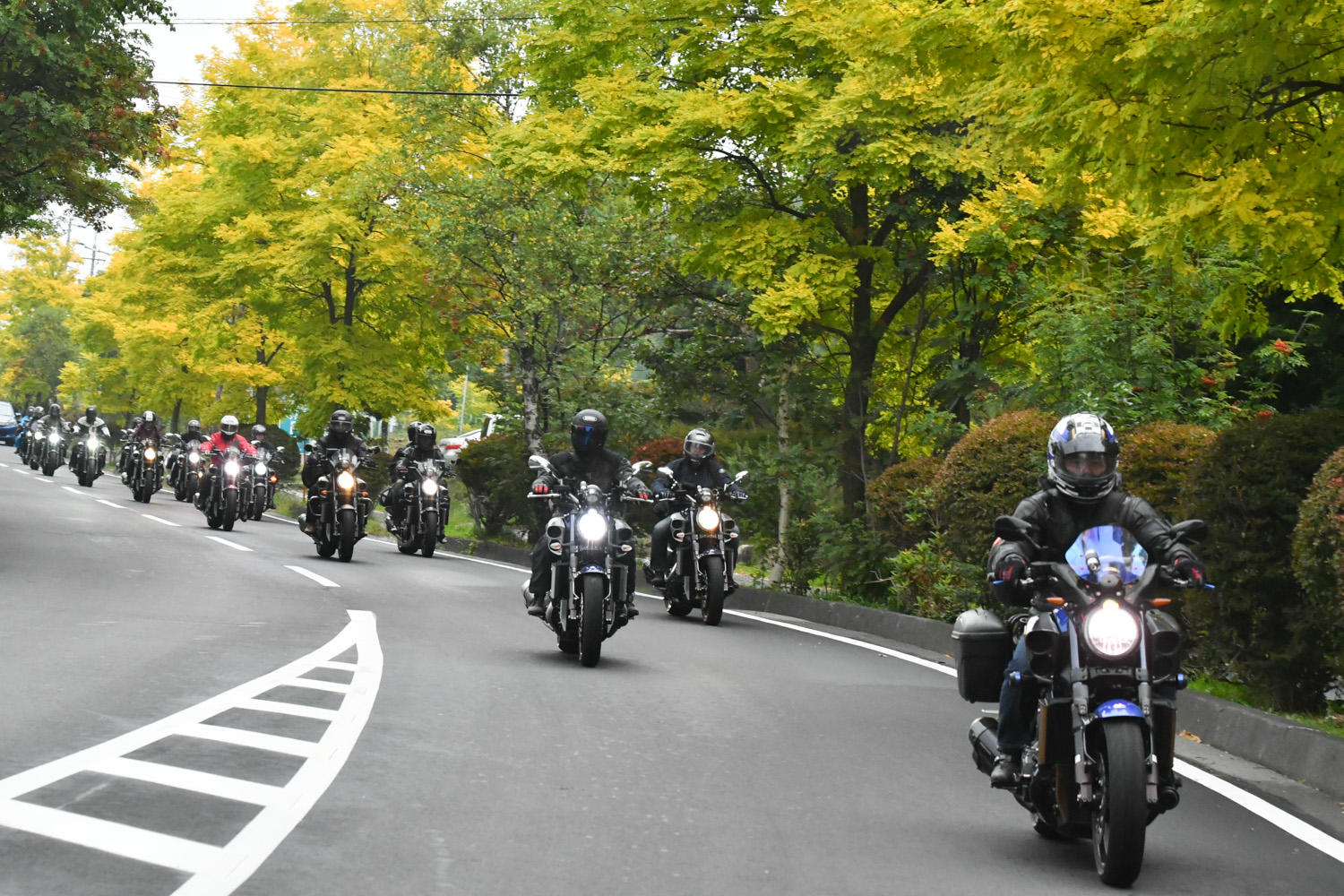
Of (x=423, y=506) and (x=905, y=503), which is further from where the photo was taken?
(x=423, y=506)

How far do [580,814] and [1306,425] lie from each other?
18.3 ft

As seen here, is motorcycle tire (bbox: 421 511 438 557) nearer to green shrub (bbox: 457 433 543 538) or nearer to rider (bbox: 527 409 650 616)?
→ green shrub (bbox: 457 433 543 538)

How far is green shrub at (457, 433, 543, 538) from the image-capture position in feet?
92.4

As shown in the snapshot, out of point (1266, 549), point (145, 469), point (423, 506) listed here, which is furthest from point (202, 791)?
point (145, 469)

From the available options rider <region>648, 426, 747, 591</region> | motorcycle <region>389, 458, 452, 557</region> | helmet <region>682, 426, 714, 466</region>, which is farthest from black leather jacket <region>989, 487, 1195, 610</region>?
motorcycle <region>389, 458, 452, 557</region>

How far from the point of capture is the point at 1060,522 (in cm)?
686

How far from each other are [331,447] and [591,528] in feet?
38.2

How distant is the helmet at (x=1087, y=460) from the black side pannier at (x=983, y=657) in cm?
63

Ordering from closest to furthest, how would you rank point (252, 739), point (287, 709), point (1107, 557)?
point (1107, 557) < point (252, 739) < point (287, 709)

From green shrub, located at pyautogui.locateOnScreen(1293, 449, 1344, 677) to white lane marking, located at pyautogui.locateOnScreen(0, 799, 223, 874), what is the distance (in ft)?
18.8

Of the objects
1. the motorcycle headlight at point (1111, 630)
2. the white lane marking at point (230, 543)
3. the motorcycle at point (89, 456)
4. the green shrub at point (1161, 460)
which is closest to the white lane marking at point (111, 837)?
the motorcycle headlight at point (1111, 630)

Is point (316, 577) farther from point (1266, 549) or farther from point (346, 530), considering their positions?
point (1266, 549)

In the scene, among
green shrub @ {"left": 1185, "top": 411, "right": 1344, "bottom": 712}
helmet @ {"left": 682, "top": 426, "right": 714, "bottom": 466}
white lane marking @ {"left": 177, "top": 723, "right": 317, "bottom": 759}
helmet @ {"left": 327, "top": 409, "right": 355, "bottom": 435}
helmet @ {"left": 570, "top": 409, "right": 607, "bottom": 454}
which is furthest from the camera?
helmet @ {"left": 327, "top": 409, "right": 355, "bottom": 435}

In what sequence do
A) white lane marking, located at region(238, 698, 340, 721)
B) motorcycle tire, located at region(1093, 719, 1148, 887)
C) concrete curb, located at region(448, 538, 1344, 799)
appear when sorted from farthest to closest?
white lane marking, located at region(238, 698, 340, 721)
concrete curb, located at region(448, 538, 1344, 799)
motorcycle tire, located at region(1093, 719, 1148, 887)
